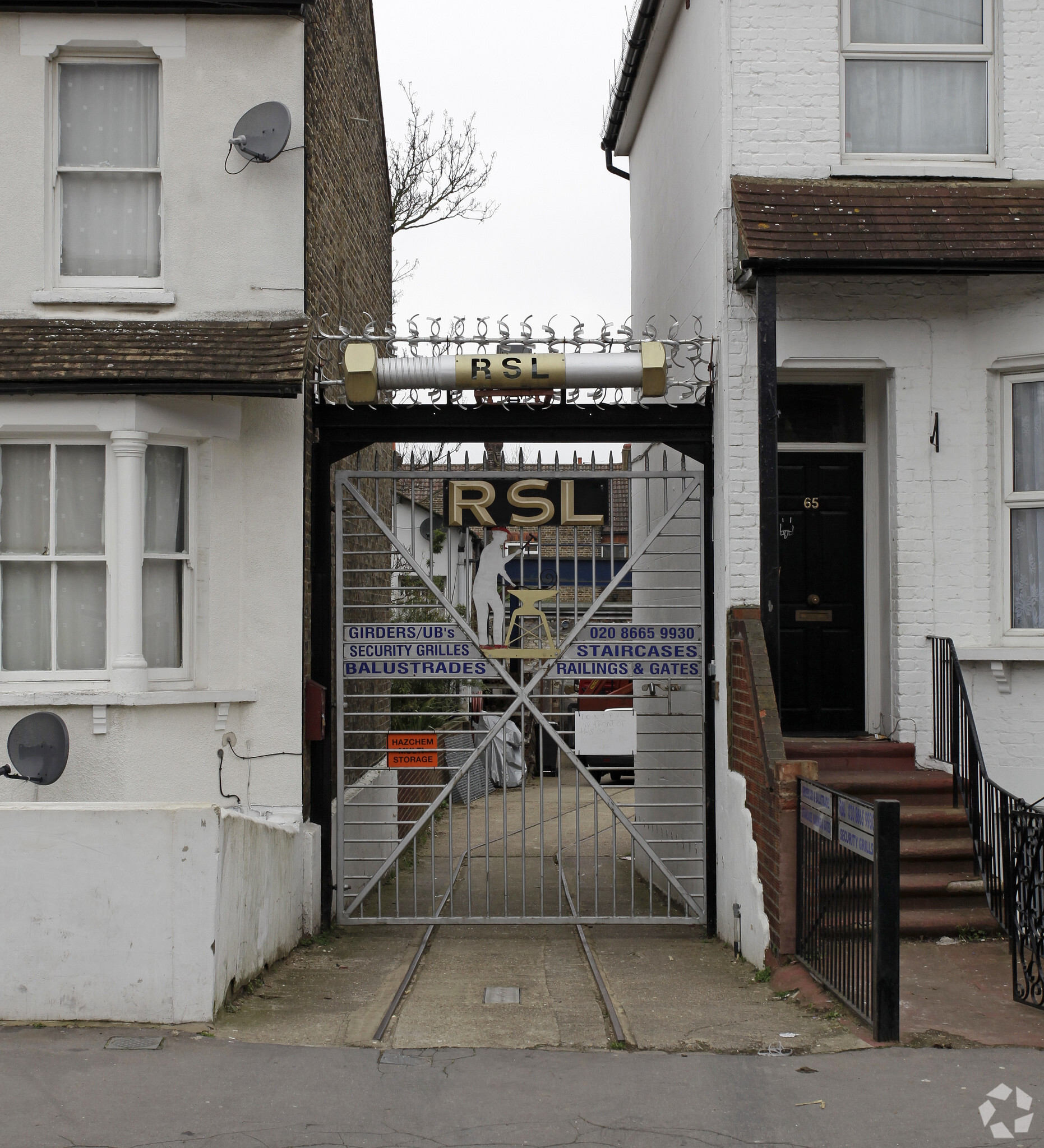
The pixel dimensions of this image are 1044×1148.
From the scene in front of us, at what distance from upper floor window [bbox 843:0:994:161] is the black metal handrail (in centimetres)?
376

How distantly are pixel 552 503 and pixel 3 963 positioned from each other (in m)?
5.03

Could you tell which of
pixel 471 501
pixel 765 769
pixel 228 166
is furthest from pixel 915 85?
pixel 765 769

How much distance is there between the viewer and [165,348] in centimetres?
862

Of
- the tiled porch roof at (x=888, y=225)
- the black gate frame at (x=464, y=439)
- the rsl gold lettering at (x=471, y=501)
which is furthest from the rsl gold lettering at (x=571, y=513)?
the tiled porch roof at (x=888, y=225)

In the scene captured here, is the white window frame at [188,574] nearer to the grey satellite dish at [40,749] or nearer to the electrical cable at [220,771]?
the electrical cable at [220,771]

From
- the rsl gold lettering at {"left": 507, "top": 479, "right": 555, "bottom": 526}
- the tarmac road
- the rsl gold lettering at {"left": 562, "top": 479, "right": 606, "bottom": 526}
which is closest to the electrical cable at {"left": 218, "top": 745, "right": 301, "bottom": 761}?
the rsl gold lettering at {"left": 507, "top": 479, "right": 555, "bottom": 526}

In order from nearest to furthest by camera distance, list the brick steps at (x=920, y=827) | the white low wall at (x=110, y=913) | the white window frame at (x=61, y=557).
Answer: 1. the white low wall at (x=110, y=913)
2. the brick steps at (x=920, y=827)
3. the white window frame at (x=61, y=557)

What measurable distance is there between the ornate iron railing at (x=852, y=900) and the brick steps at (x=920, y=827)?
1.99 ft

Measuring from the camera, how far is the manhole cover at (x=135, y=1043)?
600cm

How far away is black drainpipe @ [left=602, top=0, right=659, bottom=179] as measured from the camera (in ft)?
37.7

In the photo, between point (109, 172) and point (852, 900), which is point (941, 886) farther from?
point (109, 172)

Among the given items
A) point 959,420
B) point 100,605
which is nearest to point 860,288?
point 959,420

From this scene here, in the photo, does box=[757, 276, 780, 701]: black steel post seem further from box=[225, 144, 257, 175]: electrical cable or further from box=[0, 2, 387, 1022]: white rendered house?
box=[225, 144, 257, 175]: electrical cable

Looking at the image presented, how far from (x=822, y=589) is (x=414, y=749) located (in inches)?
136
